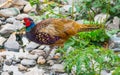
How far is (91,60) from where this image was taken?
5.75 meters

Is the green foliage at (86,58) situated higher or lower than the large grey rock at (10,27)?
lower

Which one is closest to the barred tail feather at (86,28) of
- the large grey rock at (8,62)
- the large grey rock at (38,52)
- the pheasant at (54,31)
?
the pheasant at (54,31)

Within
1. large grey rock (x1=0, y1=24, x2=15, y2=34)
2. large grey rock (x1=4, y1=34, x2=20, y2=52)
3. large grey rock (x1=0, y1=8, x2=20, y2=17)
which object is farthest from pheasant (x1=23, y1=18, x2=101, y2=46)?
large grey rock (x1=0, y1=8, x2=20, y2=17)

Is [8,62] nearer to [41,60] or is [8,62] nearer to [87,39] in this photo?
[41,60]

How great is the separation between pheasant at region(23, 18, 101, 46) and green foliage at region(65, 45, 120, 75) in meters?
0.70

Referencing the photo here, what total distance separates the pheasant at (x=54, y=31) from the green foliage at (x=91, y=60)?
0.70m

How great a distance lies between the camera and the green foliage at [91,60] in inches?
221

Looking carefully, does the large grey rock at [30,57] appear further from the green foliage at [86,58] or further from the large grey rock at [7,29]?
the large grey rock at [7,29]

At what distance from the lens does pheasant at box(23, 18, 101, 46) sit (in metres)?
6.66

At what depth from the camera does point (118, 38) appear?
6984 millimetres

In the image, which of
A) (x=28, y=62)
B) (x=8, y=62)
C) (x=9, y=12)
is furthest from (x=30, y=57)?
(x=9, y=12)

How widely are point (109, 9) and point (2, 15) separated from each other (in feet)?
6.06

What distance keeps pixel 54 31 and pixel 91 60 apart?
3.55 ft

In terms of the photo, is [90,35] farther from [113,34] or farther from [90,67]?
[90,67]
